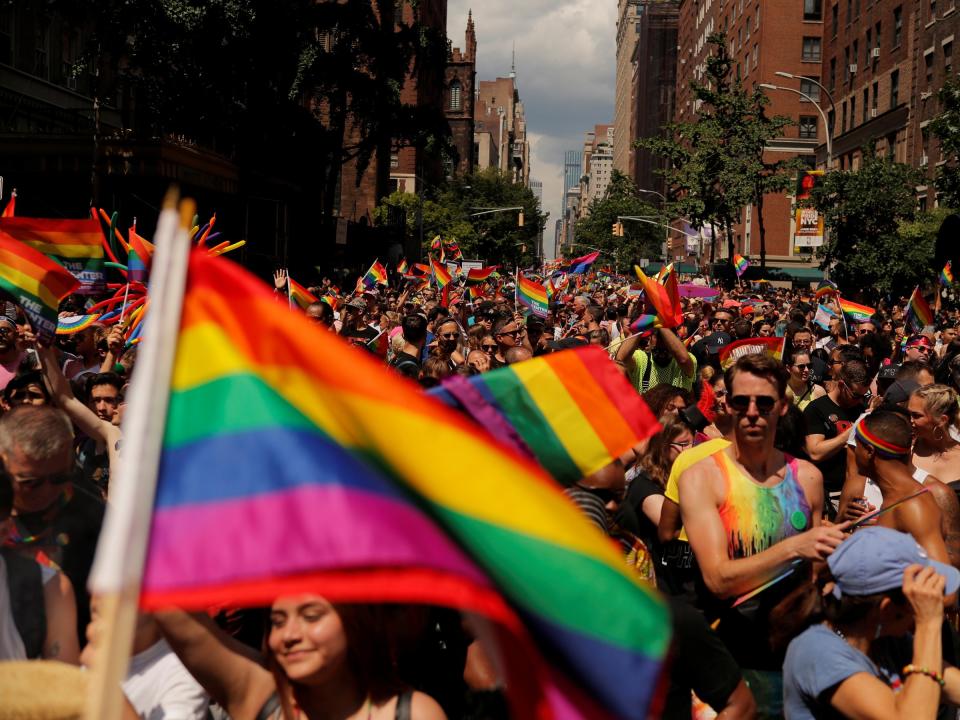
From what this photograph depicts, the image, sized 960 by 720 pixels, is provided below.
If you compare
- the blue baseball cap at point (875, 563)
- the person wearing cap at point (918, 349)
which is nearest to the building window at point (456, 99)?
the person wearing cap at point (918, 349)

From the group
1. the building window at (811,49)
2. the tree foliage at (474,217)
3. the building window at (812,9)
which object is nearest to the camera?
the building window at (812,9)

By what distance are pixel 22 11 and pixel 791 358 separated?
2662 cm

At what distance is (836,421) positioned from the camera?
8164mm

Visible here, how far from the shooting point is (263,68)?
32938 mm

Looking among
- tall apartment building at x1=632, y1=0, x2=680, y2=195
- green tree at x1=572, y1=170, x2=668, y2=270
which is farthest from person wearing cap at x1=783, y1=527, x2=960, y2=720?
tall apartment building at x1=632, y1=0, x2=680, y2=195

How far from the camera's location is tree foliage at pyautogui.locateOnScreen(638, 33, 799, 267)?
47.0 metres

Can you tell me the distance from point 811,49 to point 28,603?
241 feet

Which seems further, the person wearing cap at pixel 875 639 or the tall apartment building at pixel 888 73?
the tall apartment building at pixel 888 73

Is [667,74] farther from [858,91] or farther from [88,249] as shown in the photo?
[88,249]

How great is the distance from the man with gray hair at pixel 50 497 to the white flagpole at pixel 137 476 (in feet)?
6.14

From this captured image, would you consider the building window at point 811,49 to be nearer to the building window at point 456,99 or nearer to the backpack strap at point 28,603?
the backpack strap at point 28,603

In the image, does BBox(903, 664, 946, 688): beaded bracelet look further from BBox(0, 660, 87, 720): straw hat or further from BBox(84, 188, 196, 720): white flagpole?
BBox(84, 188, 196, 720): white flagpole

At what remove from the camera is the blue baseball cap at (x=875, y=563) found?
343 centimetres

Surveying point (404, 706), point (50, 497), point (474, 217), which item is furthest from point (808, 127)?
point (404, 706)
